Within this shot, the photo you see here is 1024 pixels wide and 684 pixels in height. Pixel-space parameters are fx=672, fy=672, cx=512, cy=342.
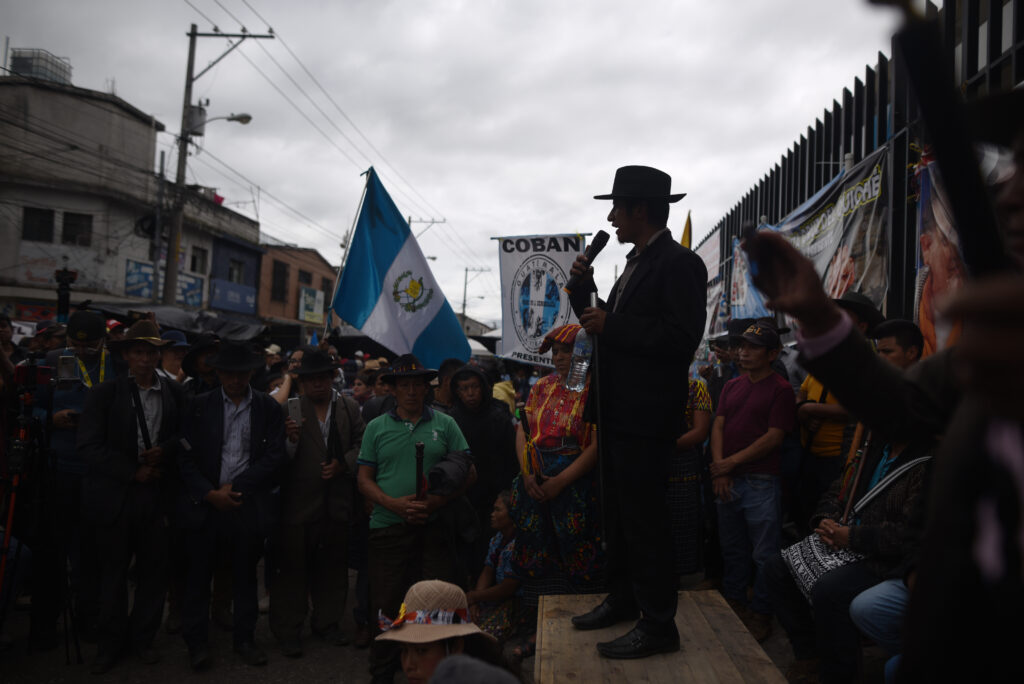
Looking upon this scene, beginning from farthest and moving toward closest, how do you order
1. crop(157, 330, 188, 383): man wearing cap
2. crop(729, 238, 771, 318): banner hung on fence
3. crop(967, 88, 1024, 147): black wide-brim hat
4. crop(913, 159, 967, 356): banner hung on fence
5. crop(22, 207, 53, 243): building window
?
crop(22, 207, 53, 243): building window
crop(729, 238, 771, 318): banner hung on fence
crop(157, 330, 188, 383): man wearing cap
crop(913, 159, 967, 356): banner hung on fence
crop(967, 88, 1024, 147): black wide-brim hat

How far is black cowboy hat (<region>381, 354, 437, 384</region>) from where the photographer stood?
15.5 feet

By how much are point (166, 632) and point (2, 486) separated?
1.88 m

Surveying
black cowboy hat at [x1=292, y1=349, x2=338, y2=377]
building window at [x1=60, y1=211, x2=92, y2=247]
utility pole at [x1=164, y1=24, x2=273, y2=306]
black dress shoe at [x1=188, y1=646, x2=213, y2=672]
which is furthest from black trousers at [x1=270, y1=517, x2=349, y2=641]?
building window at [x1=60, y1=211, x2=92, y2=247]

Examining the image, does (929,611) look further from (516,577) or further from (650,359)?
(516,577)

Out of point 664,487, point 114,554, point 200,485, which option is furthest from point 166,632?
point 664,487

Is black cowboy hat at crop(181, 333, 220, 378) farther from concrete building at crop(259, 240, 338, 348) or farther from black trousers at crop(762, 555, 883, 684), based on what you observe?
concrete building at crop(259, 240, 338, 348)

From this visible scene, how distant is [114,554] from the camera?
4.76 m

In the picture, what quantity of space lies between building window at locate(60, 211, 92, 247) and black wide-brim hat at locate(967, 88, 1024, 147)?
27.9 meters

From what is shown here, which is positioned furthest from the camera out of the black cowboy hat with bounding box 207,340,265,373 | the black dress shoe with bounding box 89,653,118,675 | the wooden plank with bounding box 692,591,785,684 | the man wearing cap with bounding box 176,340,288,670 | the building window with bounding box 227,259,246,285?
the building window with bounding box 227,259,246,285

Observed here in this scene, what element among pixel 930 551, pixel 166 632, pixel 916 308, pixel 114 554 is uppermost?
pixel 916 308

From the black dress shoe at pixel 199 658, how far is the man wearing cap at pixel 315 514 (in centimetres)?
50

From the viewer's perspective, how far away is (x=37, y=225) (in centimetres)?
2338

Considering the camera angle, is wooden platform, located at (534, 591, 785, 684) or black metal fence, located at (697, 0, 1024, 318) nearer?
wooden platform, located at (534, 591, 785, 684)

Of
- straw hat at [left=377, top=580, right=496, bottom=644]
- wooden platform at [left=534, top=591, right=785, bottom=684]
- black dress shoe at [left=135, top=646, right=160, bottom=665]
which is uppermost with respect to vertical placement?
straw hat at [left=377, top=580, right=496, bottom=644]
